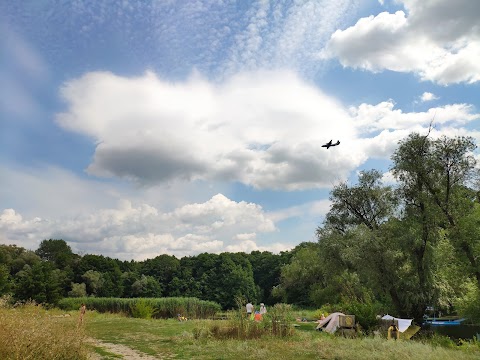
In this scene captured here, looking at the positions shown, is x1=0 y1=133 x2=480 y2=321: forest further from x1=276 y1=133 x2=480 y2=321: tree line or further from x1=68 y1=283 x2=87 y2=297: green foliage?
x1=68 y1=283 x2=87 y2=297: green foliage

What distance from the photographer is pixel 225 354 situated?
493 inches

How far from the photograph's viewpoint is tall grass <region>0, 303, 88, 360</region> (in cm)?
767

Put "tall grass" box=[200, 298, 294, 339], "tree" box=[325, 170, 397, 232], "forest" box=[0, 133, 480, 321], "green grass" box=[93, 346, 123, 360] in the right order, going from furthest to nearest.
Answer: "tree" box=[325, 170, 397, 232] < "forest" box=[0, 133, 480, 321] < "tall grass" box=[200, 298, 294, 339] < "green grass" box=[93, 346, 123, 360]

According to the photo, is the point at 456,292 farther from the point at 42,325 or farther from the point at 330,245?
the point at 42,325

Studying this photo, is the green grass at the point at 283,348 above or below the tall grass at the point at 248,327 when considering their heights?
below

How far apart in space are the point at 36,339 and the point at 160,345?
7368 millimetres

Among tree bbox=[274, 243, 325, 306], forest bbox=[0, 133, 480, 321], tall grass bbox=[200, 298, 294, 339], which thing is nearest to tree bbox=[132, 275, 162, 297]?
tree bbox=[274, 243, 325, 306]

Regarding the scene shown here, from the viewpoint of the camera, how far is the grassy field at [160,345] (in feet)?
26.9

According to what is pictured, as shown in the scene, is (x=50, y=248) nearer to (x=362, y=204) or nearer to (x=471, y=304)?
(x=362, y=204)

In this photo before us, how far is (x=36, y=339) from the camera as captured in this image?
8.13 meters

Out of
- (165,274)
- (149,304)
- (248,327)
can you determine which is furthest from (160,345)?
(165,274)

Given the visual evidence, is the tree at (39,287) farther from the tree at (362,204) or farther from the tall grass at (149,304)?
the tree at (362,204)

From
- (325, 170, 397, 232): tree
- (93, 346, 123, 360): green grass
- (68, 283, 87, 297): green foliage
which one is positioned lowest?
(93, 346, 123, 360): green grass

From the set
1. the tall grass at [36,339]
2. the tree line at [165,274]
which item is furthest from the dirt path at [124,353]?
the tree line at [165,274]
